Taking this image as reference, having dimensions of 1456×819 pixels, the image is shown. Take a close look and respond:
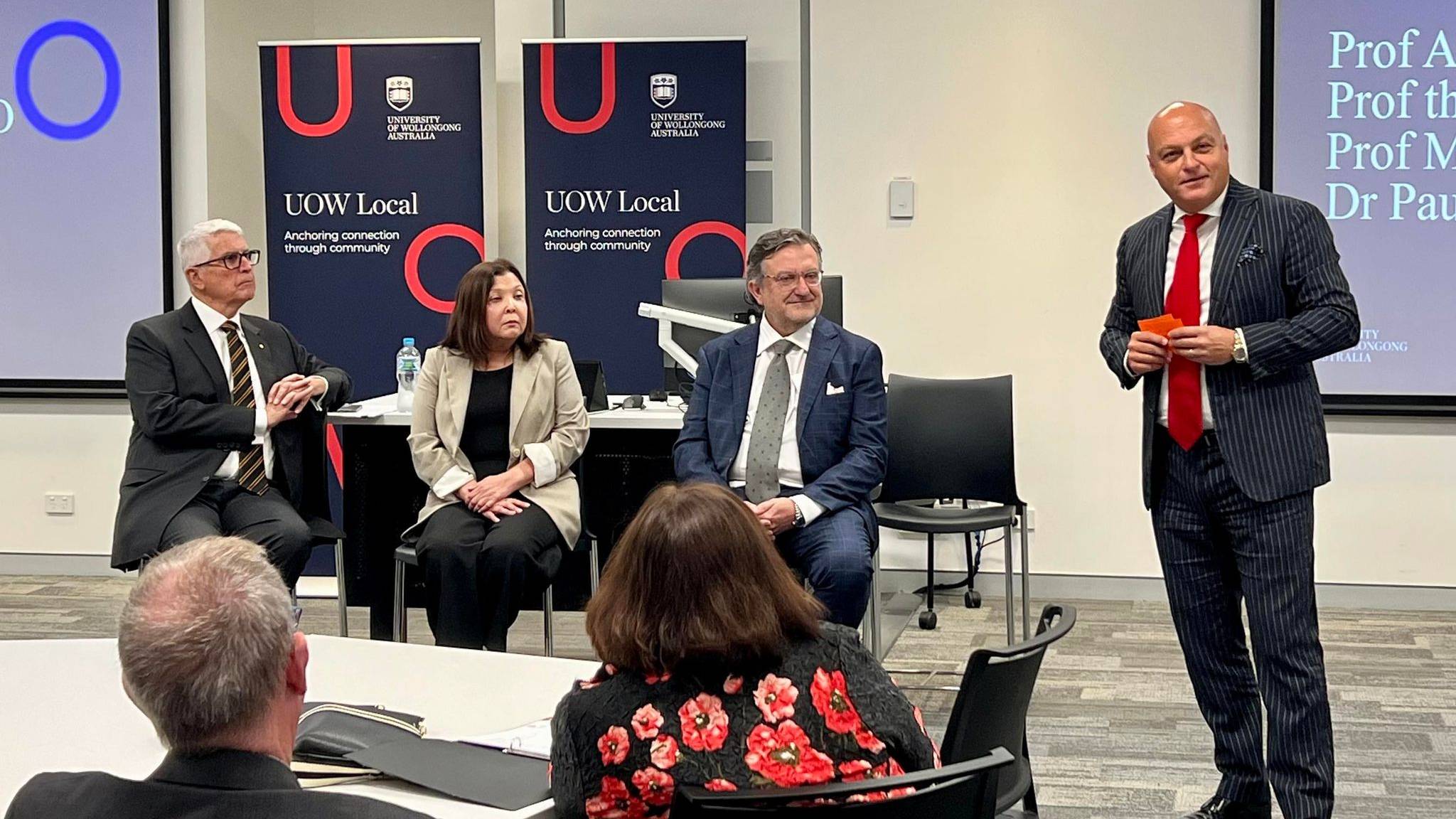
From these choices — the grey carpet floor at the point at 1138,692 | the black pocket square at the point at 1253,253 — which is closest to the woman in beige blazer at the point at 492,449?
the grey carpet floor at the point at 1138,692

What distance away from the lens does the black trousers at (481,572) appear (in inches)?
161

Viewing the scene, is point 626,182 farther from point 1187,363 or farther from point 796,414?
point 1187,363

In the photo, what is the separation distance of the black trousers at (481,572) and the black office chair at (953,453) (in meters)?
1.23

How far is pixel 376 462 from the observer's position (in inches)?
185

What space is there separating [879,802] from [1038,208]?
4.56 metres

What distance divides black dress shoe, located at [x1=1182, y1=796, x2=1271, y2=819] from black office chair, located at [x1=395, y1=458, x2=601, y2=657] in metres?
1.76

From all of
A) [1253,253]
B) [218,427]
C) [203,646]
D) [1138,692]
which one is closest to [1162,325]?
[1253,253]

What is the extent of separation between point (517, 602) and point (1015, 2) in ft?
10.6

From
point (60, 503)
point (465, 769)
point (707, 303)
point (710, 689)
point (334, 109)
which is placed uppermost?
point (334, 109)

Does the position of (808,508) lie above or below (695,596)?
below

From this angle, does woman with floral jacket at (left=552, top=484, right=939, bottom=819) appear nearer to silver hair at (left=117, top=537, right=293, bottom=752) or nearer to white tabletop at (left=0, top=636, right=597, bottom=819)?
white tabletop at (left=0, top=636, right=597, bottom=819)

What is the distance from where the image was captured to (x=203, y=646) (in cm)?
138

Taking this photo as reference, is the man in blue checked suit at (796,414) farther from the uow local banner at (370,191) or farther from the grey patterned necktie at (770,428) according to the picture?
the uow local banner at (370,191)

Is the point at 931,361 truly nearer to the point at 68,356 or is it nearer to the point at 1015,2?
the point at 1015,2
